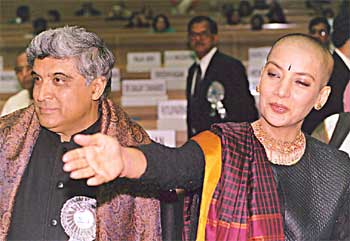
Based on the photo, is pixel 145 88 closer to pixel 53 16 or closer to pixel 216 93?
pixel 216 93

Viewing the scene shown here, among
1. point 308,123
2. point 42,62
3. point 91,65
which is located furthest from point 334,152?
point 308,123

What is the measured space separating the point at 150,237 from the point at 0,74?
12.0ft

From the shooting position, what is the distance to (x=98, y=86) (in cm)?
191

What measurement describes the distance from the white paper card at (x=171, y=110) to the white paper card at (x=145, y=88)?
0.53m

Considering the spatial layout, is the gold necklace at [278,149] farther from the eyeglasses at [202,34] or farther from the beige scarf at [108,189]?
the eyeglasses at [202,34]

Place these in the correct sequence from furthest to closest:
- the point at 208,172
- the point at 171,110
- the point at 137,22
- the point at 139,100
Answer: the point at 137,22 → the point at 139,100 → the point at 171,110 → the point at 208,172

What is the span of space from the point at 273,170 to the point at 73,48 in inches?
22.6

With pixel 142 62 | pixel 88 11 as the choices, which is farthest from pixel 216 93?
pixel 88 11

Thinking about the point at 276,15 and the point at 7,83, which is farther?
the point at 276,15

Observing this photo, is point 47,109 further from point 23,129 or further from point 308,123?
point 308,123

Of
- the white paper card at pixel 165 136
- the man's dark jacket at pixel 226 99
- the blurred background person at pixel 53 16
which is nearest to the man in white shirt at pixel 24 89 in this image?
the white paper card at pixel 165 136

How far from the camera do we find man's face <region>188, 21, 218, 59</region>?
4.37 m

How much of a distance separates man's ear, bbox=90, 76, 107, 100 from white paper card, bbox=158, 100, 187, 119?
2.70 metres

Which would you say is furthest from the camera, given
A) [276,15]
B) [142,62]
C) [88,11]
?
[88,11]
